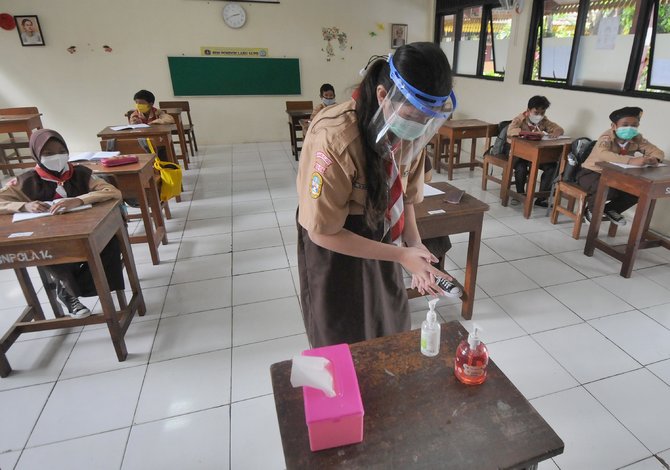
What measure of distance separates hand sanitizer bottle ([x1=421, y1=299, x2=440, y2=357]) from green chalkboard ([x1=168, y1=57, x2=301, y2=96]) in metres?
6.43

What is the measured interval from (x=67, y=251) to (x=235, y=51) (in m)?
5.60

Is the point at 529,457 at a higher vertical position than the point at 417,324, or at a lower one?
higher

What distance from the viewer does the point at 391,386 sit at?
881 millimetres

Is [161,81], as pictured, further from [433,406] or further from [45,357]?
[433,406]

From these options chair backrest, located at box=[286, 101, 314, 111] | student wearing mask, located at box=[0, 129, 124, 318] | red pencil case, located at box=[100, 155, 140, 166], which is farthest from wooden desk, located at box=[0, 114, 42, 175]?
student wearing mask, located at box=[0, 129, 124, 318]

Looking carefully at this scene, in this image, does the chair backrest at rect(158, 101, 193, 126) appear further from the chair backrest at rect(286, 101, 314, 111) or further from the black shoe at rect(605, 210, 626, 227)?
the black shoe at rect(605, 210, 626, 227)

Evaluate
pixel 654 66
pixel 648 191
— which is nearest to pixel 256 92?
pixel 654 66

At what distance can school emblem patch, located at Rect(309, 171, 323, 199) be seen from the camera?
0.93 metres

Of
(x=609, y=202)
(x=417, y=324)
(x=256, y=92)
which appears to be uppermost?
(x=256, y=92)

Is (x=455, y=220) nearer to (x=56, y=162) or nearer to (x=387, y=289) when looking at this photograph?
(x=387, y=289)

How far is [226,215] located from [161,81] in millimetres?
3844

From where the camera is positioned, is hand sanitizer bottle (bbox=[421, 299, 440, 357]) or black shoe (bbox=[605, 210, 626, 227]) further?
black shoe (bbox=[605, 210, 626, 227])

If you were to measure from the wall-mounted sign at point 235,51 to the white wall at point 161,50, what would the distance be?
0.07 metres

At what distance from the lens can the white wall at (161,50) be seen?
574 cm
